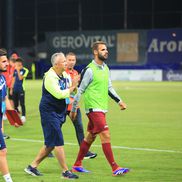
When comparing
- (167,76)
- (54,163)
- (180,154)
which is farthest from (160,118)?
(167,76)

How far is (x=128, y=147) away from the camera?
13.8 m

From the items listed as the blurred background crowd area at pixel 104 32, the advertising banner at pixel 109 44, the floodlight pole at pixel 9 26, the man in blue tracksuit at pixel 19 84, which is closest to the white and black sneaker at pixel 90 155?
the man in blue tracksuit at pixel 19 84

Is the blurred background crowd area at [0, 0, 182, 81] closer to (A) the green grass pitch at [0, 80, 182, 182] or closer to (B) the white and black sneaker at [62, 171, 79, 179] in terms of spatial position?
(A) the green grass pitch at [0, 80, 182, 182]

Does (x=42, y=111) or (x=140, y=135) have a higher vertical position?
(x=42, y=111)

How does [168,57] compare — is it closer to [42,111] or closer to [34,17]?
[34,17]

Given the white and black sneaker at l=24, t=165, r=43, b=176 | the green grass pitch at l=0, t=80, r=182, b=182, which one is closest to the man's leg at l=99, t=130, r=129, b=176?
the green grass pitch at l=0, t=80, r=182, b=182

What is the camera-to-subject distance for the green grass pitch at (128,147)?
10.5 meters

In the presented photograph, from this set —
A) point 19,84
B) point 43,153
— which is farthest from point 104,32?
point 43,153

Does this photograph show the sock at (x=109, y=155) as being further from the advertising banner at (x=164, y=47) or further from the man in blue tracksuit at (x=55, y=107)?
the advertising banner at (x=164, y=47)

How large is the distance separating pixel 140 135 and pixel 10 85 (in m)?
5.30

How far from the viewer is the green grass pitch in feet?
34.4

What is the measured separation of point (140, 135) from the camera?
16000 millimetres

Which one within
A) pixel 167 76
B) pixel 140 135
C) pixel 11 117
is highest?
pixel 11 117

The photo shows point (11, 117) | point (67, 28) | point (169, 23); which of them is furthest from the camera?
point (67, 28)
